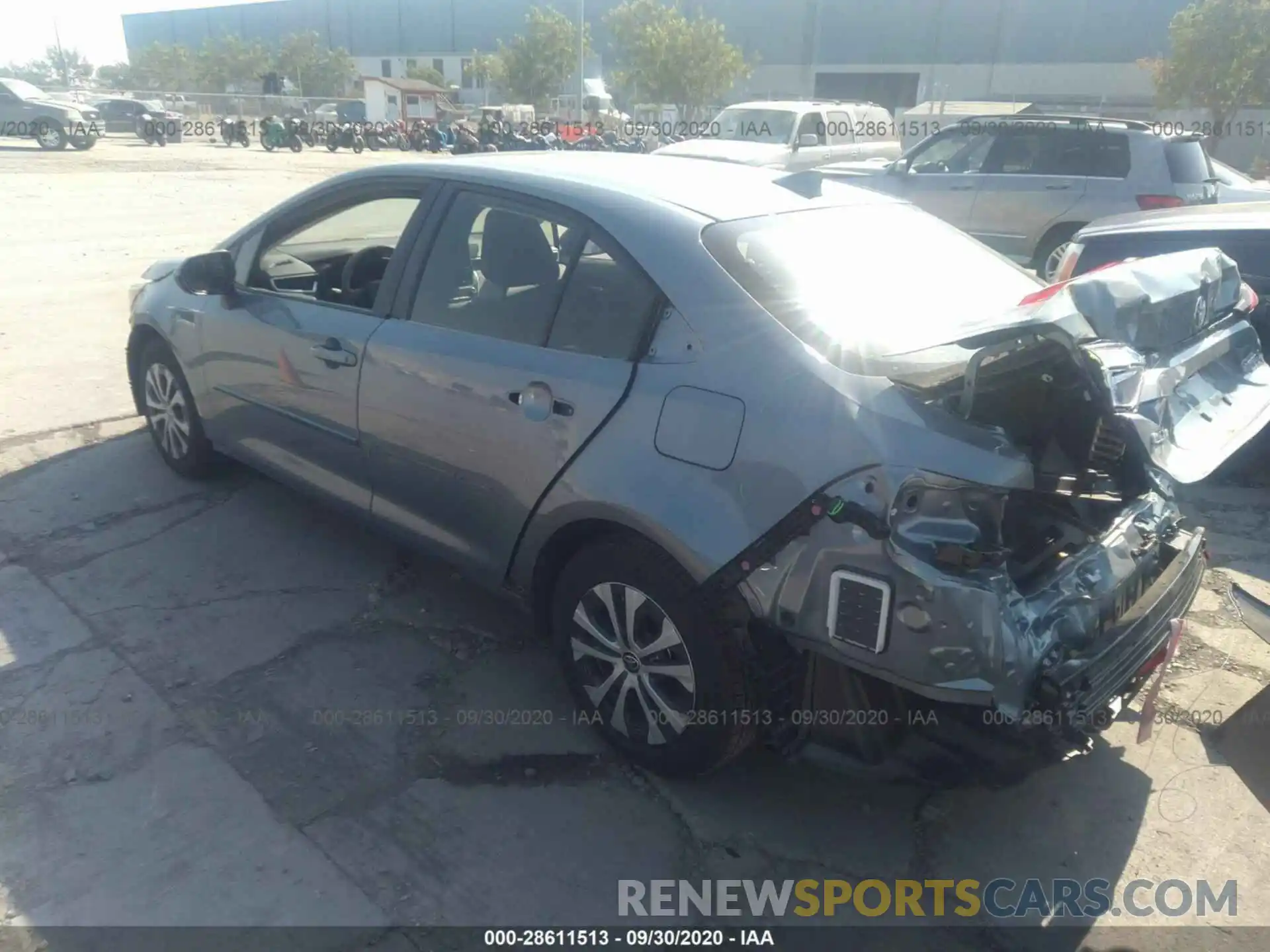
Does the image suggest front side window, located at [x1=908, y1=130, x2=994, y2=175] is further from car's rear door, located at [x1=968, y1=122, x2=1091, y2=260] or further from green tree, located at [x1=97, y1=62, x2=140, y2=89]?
green tree, located at [x1=97, y1=62, x2=140, y2=89]

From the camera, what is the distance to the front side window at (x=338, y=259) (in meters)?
3.74

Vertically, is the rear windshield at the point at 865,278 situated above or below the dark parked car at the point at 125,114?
above

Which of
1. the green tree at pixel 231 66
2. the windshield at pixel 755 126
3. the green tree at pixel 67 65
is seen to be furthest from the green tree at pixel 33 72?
the windshield at pixel 755 126

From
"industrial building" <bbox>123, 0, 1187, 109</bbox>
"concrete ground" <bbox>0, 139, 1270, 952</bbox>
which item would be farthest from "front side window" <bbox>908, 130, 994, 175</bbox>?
"industrial building" <bbox>123, 0, 1187, 109</bbox>

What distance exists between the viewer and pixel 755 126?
1778cm

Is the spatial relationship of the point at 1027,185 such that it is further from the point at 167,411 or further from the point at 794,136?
the point at 167,411

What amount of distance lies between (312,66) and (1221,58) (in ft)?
191

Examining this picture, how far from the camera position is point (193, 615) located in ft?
12.4

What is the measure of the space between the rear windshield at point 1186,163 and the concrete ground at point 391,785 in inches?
240

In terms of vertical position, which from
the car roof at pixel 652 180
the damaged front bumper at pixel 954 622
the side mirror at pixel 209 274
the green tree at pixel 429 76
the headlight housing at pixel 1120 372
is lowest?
the damaged front bumper at pixel 954 622

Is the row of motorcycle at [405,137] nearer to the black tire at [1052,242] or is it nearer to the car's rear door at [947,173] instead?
the car's rear door at [947,173]

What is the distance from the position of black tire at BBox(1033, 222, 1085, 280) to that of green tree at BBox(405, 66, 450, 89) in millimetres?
55648

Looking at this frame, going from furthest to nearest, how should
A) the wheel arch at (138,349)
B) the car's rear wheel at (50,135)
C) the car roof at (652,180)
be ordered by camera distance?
the car's rear wheel at (50,135), the wheel arch at (138,349), the car roof at (652,180)

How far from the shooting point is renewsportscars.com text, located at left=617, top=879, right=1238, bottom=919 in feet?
8.40
